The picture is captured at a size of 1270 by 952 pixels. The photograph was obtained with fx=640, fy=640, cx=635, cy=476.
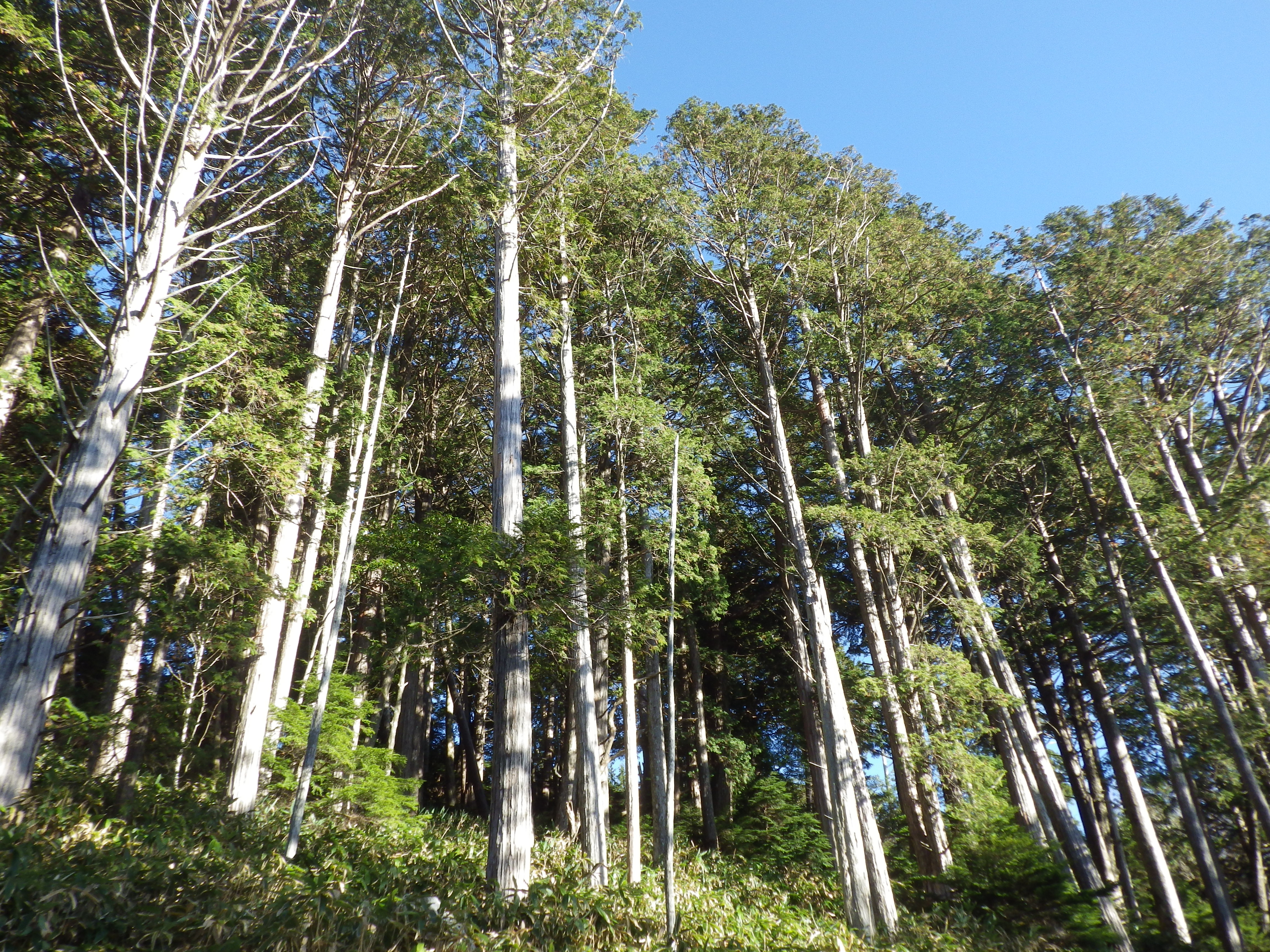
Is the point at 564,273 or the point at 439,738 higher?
the point at 564,273

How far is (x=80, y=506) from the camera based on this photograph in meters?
4.77

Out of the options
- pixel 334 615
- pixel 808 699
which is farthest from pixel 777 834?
pixel 334 615

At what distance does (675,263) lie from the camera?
43.4 ft

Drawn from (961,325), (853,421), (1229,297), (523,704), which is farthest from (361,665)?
(1229,297)

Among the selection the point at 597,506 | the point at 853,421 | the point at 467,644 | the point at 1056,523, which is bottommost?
the point at 467,644

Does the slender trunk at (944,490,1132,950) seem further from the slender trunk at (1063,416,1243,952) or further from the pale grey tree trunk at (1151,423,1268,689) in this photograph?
the pale grey tree trunk at (1151,423,1268,689)

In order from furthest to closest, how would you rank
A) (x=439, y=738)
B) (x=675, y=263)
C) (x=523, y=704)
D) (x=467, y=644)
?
(x=439, y=738), (x=675, y=263), (x=467, y=644), (x=523, y=704)

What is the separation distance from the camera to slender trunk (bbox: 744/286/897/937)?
8242 mm

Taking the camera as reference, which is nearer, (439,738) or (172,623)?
(172,623)

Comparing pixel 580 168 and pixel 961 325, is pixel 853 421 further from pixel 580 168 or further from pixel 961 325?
pixel 580 168

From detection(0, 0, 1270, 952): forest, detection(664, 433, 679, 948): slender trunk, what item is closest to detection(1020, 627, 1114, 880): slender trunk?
detection(0, 0, 1270, 952): forest

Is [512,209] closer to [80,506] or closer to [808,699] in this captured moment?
[80,506]

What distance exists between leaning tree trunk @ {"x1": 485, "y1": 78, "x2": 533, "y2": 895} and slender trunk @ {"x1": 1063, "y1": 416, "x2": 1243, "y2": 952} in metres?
11.4

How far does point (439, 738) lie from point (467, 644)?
17.4 meters
